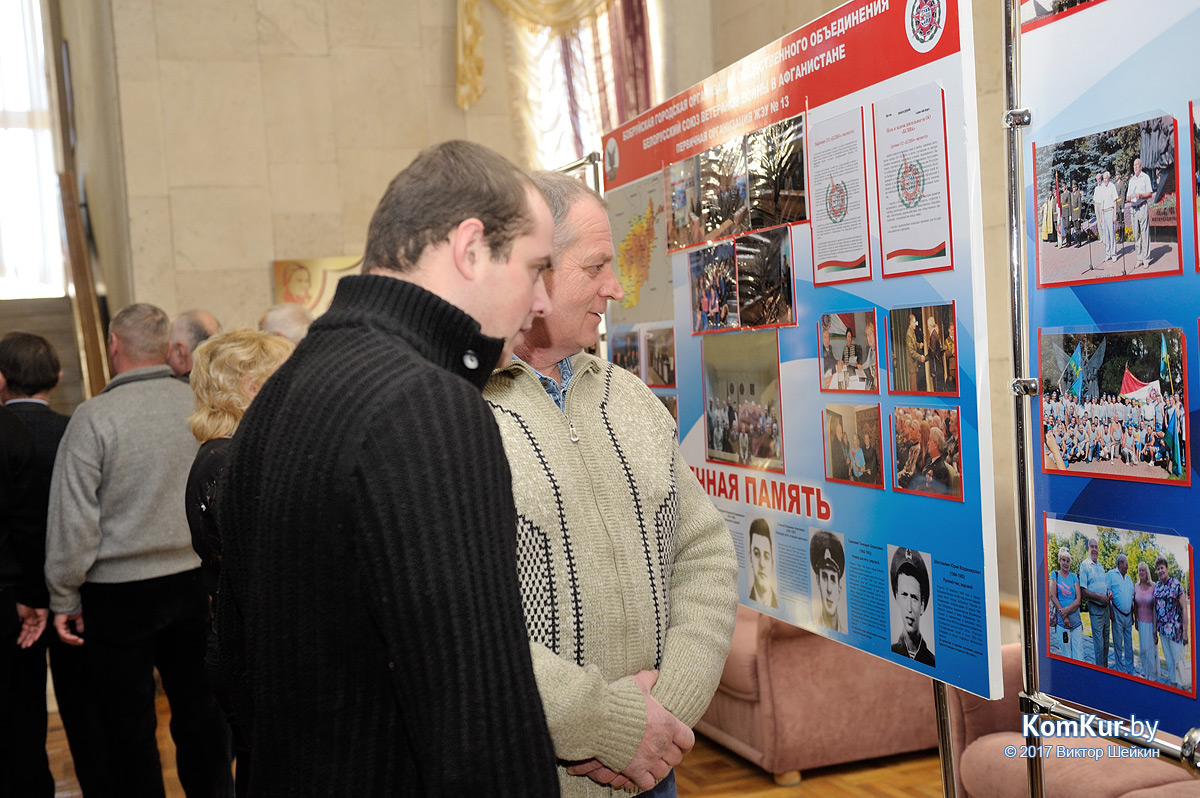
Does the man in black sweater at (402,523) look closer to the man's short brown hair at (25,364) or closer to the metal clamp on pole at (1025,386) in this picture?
the metal clamp on pole at (1025,386)

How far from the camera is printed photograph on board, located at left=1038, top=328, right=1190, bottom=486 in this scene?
1623mm

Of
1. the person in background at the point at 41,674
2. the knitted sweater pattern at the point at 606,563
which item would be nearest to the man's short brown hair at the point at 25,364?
the person in background at the point at 41,674

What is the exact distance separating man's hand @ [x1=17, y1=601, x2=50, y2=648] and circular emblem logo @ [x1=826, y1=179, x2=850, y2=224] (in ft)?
9.49

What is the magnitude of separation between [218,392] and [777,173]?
1.58 meters

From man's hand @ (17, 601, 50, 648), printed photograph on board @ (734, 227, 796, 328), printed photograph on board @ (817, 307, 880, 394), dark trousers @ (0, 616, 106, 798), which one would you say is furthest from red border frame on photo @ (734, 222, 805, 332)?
dark trousers @ (0, 616, 106, 798)

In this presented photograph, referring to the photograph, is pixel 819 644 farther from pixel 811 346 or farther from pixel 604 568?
pixel 604 568

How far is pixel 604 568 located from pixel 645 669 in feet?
0.66

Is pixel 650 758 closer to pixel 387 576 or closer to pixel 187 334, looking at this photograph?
pixel 387 576

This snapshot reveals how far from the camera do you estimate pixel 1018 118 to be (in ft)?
5.97

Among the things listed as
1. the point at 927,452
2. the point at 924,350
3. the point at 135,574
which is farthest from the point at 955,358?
the point at 135,574

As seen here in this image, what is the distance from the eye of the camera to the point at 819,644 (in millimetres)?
3955

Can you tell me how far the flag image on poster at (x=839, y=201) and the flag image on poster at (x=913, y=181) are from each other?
0.19ft

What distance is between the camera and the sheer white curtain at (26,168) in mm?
10414

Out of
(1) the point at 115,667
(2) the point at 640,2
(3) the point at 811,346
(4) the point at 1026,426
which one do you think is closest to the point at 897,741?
(3) the point at 811,346
